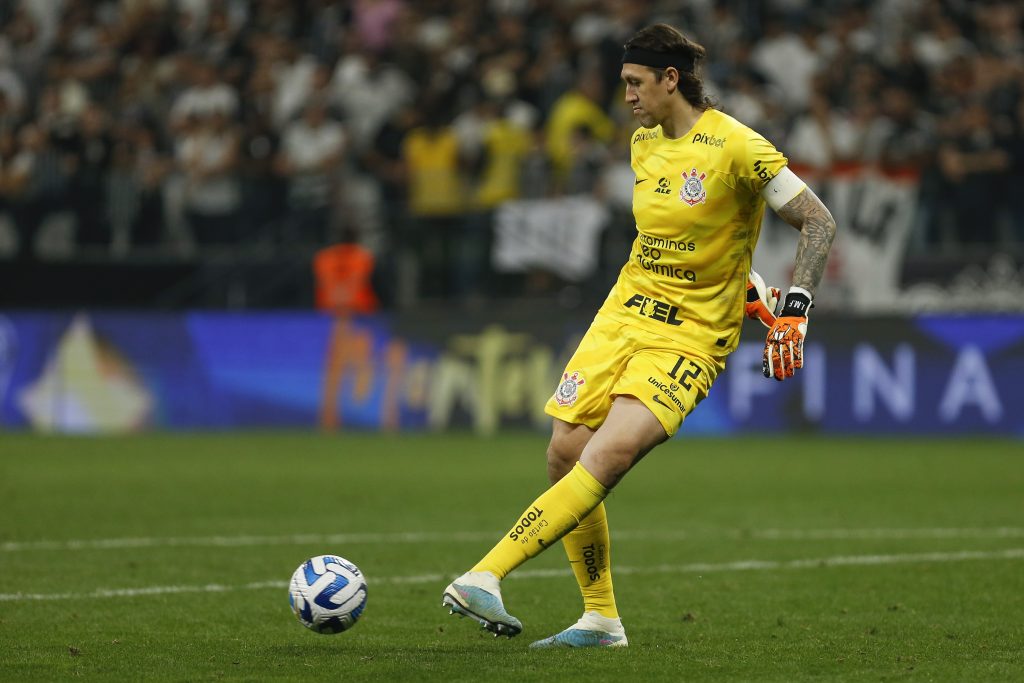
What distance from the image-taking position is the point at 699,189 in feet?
20.7

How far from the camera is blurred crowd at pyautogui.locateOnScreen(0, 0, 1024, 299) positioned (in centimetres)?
1809

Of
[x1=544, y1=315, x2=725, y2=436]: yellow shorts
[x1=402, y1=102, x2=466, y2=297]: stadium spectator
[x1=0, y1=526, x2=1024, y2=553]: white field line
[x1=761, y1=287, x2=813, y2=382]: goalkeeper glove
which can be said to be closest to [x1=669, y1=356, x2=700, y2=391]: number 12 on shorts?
[x1=544, y1=315, x2=725, y2=436]: yellow shorts

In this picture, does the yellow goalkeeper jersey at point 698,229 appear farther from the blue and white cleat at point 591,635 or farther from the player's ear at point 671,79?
the blue and white cleat at point 591,635

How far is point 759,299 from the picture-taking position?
266 inches

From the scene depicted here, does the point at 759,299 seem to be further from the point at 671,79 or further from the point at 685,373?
the point at 671,79

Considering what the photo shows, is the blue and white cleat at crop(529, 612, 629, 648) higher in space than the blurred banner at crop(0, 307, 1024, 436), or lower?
higher

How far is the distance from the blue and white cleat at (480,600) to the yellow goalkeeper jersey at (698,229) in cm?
127

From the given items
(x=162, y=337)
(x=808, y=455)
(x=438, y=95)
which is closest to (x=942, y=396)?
(x=808, y=455)

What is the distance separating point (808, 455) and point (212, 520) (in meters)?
→ 6.93

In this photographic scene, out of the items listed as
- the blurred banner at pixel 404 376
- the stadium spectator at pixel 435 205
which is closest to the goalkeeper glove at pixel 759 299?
the blurred banner at pixel 404 376

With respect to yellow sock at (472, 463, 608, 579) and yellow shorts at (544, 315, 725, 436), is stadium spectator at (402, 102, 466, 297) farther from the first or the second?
yellow sock at (472, 463, 608, 579)

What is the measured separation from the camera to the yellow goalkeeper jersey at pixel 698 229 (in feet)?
20.6

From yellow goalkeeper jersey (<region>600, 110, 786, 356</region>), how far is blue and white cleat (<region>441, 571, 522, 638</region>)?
1.27 m

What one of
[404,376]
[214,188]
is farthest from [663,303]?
[214,188]
